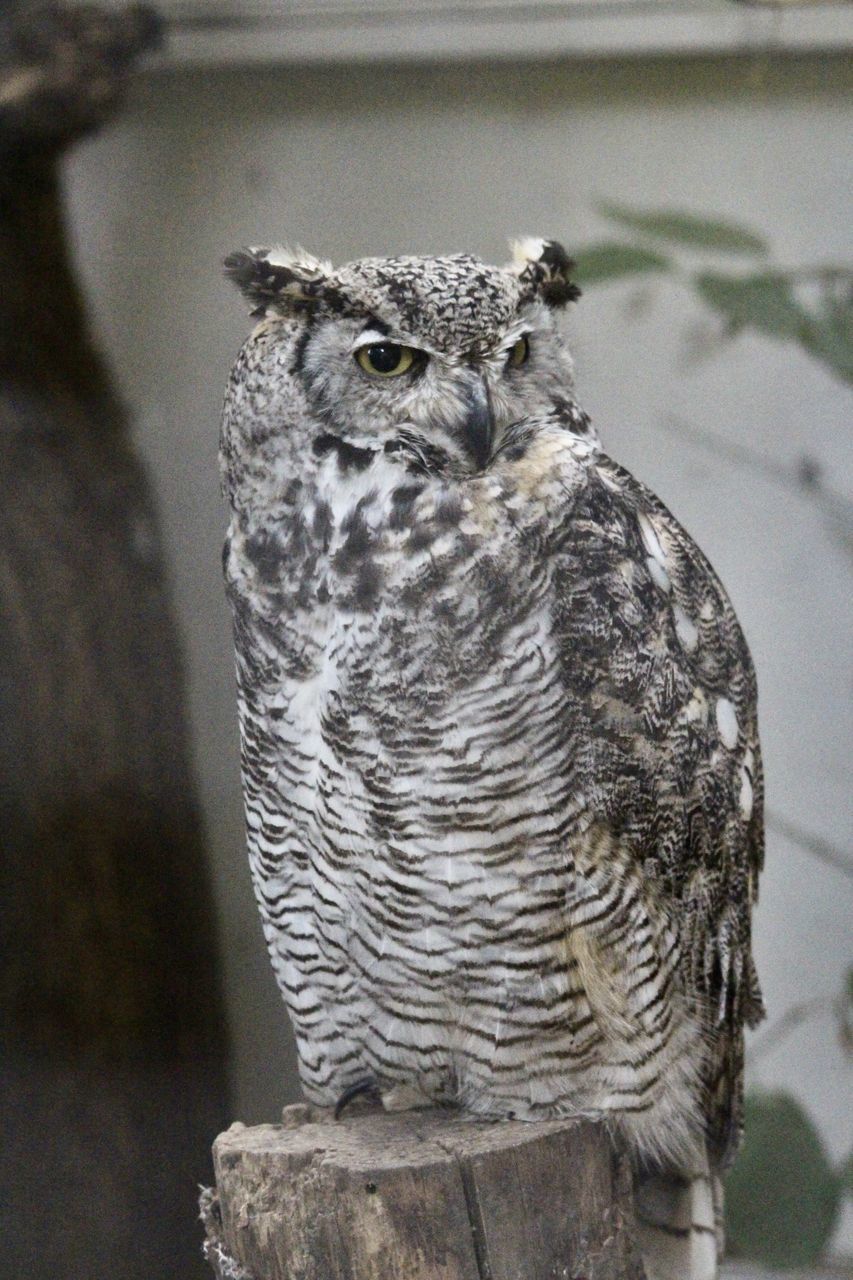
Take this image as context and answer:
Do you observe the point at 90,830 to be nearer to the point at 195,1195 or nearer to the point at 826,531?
the point at 195,1195

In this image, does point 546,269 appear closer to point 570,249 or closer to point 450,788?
point 450,788

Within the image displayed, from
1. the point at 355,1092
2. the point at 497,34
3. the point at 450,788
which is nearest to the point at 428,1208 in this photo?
the point at 355,1092

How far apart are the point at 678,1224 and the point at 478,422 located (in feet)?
2.75

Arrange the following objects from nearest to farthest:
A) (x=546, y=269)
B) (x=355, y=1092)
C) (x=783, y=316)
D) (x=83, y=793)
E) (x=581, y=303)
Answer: (x=546, y=269) → (x=355, y=1092) → (x=783, y=316) → (x=83, y=793) → (x=581, y=303)

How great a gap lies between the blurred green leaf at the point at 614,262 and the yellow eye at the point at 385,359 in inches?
33.2

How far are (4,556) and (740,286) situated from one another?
3.77ft

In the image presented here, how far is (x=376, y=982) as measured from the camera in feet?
3.67

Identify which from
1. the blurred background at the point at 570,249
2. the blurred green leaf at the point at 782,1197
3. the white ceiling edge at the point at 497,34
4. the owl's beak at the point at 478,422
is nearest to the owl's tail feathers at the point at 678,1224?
the blurred green leaf at the point at 782,1197

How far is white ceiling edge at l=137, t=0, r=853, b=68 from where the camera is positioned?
2.04 meters

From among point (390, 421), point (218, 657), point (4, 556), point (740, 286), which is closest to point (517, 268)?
point (390, 421)

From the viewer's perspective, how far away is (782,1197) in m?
1.75

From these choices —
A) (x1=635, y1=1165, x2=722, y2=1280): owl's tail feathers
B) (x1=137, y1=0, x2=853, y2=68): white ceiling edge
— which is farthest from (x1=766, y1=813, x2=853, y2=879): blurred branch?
(x1=137, y1=0, x2=853, y2=68): white ceiling edge

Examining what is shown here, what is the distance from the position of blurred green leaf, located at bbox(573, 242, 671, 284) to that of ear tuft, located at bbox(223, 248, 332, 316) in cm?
79

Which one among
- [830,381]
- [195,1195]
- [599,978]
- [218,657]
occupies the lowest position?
[195,1195]
